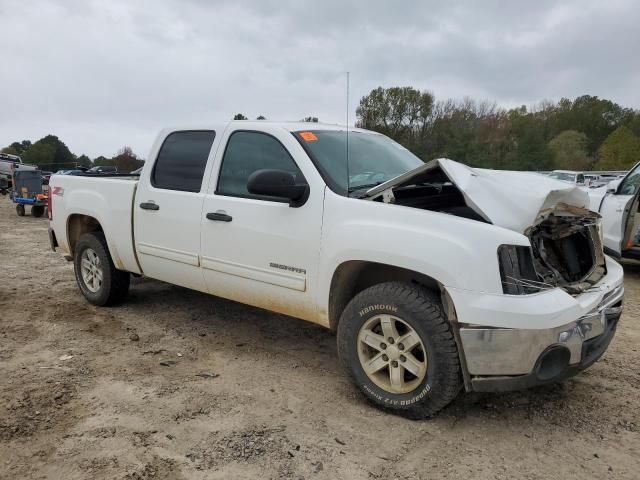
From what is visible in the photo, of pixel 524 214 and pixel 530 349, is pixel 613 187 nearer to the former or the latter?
pixel 524 214

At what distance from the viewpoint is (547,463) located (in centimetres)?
273

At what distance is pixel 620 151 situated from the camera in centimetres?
4356

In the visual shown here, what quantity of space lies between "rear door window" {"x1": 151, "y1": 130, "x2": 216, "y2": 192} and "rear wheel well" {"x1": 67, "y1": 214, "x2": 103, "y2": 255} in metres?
1.30

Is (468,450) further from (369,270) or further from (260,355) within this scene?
(260,355)

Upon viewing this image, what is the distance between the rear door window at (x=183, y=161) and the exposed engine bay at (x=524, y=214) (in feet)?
5.49

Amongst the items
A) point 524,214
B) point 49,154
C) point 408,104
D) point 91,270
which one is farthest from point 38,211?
point 49,154

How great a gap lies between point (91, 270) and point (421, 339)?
3.92m

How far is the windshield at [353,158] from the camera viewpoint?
12.0 ft

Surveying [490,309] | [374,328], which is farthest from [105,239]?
[490,309]

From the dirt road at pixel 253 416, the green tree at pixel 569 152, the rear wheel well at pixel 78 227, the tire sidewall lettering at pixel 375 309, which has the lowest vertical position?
the dirt road at pixel 253 416

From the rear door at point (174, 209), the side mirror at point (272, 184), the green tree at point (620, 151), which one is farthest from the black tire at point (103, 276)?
the green tree at point (620, 151)

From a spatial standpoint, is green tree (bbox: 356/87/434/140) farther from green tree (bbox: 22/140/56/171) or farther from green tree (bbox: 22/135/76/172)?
green tree (bbox: 22/140/56/171)

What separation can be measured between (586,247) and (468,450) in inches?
70.5

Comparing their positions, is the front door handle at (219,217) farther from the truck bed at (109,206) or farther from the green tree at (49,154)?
the green tree at (49,154)
